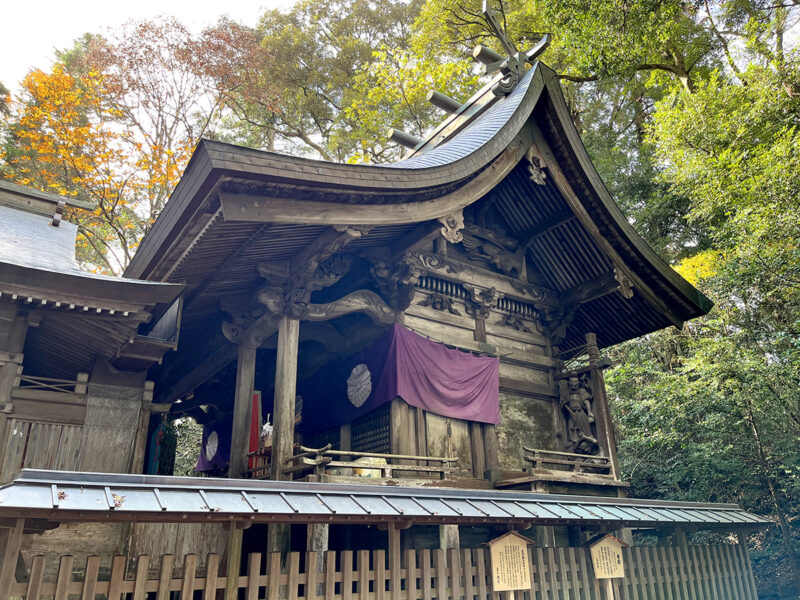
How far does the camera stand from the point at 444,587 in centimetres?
543

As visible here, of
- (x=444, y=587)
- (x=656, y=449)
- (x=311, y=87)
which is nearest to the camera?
(x=444, y=587)

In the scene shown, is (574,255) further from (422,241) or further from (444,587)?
(444,587)

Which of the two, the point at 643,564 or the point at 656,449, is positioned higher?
the point at 656,449

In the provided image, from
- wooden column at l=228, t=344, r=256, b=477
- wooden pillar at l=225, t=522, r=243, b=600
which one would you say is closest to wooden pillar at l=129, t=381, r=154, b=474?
wooden column at l=228, t=344, r=256, b=477

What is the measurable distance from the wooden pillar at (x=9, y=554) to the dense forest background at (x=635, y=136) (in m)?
13.1

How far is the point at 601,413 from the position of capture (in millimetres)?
9719

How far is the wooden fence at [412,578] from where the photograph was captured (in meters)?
3.98

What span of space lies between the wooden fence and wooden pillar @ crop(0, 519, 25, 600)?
5 centimetres

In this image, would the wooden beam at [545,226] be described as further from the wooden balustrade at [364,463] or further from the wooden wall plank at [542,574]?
the wooden wall plank at [542,574]

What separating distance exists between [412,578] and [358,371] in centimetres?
391

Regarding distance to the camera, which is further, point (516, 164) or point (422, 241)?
point (516, 164)

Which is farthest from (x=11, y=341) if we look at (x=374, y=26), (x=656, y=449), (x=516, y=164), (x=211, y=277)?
(x=374, y=26)

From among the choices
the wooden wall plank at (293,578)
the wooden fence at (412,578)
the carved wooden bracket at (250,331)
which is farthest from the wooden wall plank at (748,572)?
the carved wooden bracket at (250,331)

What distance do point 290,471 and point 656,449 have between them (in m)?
13.1
